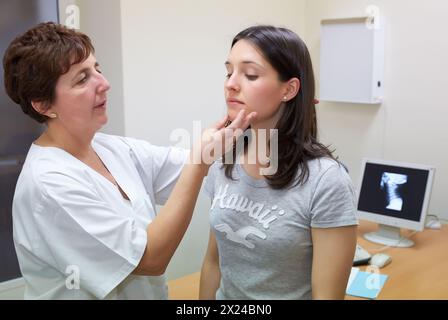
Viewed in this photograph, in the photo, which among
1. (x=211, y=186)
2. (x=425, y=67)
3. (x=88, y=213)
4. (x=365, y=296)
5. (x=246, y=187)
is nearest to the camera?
(x=88, y=213)

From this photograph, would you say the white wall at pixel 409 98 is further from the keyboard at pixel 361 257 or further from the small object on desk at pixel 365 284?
the small object on desk at pixel 365 284

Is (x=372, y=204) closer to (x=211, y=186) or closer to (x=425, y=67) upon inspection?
(x=425, y=67)

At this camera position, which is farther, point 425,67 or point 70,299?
point 425,67

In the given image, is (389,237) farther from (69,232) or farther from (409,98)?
(69,232)

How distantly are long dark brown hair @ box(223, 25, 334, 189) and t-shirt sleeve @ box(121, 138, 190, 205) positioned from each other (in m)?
0.41

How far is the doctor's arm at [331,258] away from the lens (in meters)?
1.07

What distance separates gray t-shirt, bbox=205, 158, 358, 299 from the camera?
1082 millimetres

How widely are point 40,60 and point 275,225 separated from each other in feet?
2.25

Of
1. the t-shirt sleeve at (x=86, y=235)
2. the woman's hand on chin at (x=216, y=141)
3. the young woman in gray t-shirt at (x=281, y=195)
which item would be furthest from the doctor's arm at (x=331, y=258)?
the t-shirt sleeve at (x=86, y=235)

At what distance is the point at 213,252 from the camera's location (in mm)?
1368

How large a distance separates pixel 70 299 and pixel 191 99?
141 centimetres

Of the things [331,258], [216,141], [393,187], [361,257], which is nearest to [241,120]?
[216,141]

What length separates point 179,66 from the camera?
90.2 inches

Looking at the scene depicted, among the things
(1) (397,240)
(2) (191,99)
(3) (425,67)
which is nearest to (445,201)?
(1) (397,240)
